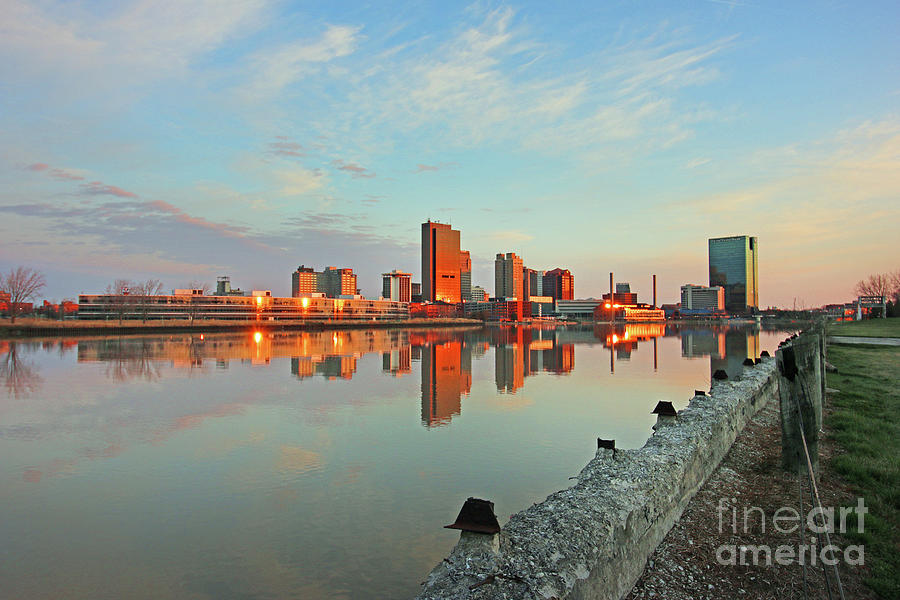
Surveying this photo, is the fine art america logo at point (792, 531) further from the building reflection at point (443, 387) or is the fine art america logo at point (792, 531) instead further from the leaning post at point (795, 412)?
the building reflection at point (443, 387)

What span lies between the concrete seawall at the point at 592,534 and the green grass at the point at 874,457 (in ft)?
6.74

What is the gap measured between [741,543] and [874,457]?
4.95m

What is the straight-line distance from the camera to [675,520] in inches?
310

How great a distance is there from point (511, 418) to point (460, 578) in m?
11.9

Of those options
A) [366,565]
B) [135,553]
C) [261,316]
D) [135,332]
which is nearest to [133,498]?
[135,553]

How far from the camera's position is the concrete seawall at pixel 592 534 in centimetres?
489

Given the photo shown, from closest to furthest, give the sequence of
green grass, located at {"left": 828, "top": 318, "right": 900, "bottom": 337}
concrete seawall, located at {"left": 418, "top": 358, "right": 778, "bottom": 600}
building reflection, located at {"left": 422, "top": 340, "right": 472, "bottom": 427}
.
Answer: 1. concrete seawall, located at {"left": 418, "top": 358, "right": 778, "bottom": 600}
2. building reflection, located at {"left": 422, "top": 340, "right": 472, "bottom": 427}
3. green grass, located at {"left": 828, "top": 318, "right": 900, "bottom": 337}

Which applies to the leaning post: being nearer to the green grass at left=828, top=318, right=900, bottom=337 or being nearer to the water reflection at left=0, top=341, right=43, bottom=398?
the water reflection at left=0, top=341, right=43, bottom=398

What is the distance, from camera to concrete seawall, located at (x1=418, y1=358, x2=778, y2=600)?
4.89 metres

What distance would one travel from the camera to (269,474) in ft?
35.7

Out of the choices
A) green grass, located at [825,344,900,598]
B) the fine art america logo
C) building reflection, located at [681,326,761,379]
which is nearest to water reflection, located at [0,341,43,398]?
the fine art america logo

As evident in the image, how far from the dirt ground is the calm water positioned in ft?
8.52

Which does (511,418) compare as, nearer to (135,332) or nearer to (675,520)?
(675,520)

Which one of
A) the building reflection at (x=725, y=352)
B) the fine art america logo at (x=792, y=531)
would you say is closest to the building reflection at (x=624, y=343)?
the building reflection at (x=725, y=352)
